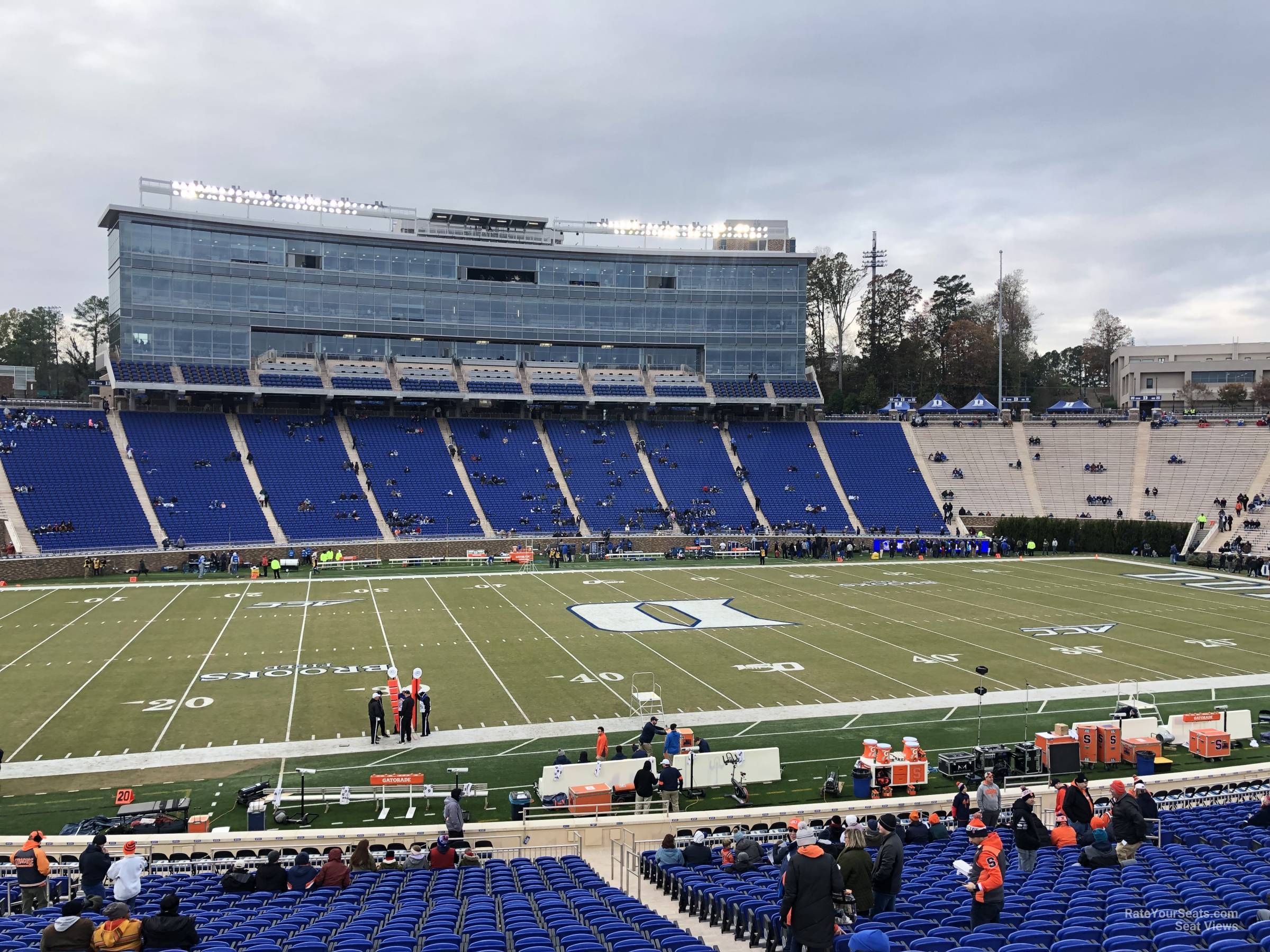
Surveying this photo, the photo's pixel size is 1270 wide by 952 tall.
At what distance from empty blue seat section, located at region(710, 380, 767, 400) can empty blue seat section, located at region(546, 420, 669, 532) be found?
8.15 metres

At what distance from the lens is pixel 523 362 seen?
73.6m

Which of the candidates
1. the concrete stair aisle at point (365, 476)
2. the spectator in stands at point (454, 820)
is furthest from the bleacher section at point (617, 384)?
the spectator in stands at point (454, 820)

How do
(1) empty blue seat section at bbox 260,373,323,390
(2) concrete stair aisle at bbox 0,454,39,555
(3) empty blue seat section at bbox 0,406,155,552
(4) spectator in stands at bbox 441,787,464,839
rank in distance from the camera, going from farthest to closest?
(1) empty blue seat section at bbox 260,373,323,390 < (3) empty blue seat section at bbox 0,406,155,552 < (2) concrete stair aisle at bbox 0,454,39,555 < (4) spectator in stands at bbox 441,787,464,839

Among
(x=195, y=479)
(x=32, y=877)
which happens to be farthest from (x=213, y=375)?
(x=32, y=877)

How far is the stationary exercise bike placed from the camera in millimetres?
17750

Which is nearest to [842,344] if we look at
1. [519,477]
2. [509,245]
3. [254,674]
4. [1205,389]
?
[1205,389]

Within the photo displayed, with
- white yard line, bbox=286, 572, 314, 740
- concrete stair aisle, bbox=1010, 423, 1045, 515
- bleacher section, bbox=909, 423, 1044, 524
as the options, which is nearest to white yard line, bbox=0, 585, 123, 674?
white yard line, bbox=286, 572, 314, 740

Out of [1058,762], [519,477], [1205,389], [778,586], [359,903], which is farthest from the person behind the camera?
[1205,389]

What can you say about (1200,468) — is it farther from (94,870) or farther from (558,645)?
(94,870)

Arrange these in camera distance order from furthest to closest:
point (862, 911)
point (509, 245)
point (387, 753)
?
point (509, 245), point (387, 753), point (862, 911)

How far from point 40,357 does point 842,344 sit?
277 ft

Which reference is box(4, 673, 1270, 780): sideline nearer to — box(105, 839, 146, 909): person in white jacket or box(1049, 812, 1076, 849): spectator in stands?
box(1049, 812, 1076, 849): spectator in stands

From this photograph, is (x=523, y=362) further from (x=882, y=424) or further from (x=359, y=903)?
(x=359, y=903)

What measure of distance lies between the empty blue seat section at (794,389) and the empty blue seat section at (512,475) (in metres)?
19.1
